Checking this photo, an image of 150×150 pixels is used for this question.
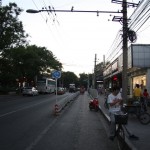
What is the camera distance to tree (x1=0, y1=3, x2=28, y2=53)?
50375 millimetres

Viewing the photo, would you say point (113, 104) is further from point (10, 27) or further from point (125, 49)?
point (10, 27)

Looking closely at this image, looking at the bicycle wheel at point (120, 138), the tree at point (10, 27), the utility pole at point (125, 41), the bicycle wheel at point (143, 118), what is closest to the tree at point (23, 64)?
the tree at point (10, 27)

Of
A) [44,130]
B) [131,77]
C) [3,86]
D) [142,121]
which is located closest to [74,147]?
[44,130]

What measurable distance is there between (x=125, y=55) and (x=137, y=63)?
966 inches

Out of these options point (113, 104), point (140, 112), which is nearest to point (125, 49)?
point (140, 112)

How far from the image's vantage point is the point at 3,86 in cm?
7888

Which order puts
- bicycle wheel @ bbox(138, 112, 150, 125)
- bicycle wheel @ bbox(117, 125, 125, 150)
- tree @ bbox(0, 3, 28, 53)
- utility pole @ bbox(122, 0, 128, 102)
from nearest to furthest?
bicycle wheel @ bbox(117, 125, 125, 150) → bicycle wheel @ bbox(138, 112, 150, 125) → utility pole @ bbox(122, 0, 128, 102) → tree @ bbox(0, 3, 28, 53)

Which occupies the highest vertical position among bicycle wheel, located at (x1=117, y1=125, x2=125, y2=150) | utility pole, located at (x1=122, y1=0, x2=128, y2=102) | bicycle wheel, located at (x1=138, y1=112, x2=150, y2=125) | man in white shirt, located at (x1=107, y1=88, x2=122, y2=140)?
utility pole, located at (x1=122, y1=0, x2=128, y2=102)

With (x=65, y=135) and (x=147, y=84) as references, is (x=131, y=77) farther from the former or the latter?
(x=65, y=135)

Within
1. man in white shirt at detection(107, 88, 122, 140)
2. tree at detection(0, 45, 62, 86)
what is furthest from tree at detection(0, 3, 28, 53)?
man in white shirt at detection(107, 88, 122, 140)

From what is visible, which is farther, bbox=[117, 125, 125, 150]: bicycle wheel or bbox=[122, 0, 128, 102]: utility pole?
bbox=[122, 0, 128, 102]: utility pole

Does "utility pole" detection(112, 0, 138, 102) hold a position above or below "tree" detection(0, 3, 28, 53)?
below

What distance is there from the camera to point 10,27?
51500 mm

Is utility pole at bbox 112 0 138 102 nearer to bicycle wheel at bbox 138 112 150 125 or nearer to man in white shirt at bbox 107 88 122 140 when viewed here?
bicycle wheel at bbox 138 112 150 125
